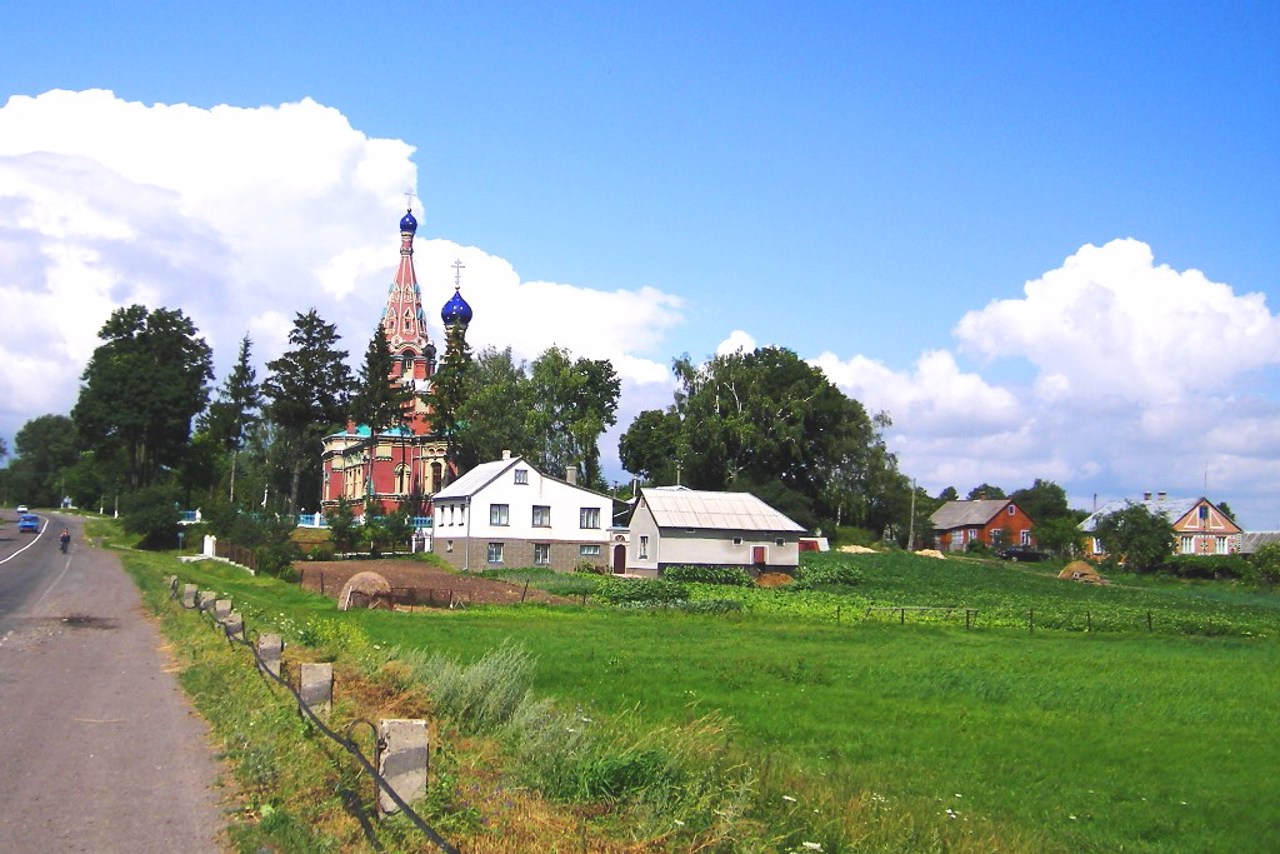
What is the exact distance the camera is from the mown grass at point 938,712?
12.5m

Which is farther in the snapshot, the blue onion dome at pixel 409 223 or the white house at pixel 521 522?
the blue onion dome at pixel 409 223

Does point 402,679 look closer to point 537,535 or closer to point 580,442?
point 537,535

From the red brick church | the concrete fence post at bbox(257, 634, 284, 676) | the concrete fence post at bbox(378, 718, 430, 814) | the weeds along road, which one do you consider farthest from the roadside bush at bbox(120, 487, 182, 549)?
the concrete fence post at bbox(378, 718, 430, 814)

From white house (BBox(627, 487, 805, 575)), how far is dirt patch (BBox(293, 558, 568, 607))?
31.7ft

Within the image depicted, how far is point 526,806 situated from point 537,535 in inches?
2203

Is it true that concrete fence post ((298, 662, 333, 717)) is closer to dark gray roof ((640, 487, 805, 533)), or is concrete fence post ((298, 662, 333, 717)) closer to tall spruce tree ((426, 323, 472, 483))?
Answer: dark gray roof ((640, 487, 805, 533))

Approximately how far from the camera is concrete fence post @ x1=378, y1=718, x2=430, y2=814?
844cm

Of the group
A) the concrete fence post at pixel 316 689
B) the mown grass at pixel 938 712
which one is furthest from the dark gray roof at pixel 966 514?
the concrete fence post at pixel 316 689

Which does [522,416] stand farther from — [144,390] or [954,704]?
[954,704]

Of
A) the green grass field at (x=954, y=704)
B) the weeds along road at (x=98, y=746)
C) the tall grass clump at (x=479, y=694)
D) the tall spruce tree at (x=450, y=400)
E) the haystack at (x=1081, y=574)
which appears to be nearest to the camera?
the weeds along road at (x=98, y=746)

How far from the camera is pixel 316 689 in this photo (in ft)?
39.9

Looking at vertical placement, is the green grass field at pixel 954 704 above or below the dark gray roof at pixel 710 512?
below

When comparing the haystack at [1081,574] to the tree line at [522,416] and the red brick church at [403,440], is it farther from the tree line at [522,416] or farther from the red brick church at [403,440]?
the red brick church at [403,440]

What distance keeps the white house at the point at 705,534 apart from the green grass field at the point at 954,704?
59.1ft
